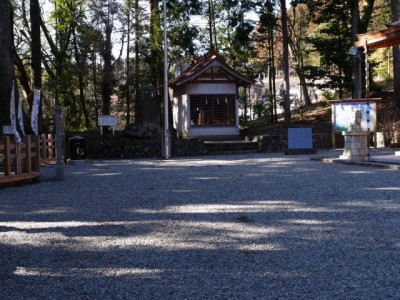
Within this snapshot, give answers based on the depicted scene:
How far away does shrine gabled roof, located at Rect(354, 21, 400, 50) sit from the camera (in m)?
14.5

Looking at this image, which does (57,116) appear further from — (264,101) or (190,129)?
(264,101)

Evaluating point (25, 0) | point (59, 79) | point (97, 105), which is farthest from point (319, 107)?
point (25, 0)

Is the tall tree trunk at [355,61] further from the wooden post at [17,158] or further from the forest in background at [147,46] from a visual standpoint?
the wooden post at [17,158]

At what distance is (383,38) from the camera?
15102 mm

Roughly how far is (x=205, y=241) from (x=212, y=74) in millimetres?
21698

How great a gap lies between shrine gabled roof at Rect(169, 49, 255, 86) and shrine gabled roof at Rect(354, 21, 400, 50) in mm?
10299

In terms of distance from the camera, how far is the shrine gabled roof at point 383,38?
572 inches

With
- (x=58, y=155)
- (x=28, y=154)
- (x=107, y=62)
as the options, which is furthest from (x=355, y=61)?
(x=28, y=154)

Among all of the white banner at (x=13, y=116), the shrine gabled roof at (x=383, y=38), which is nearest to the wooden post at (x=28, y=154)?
the white banner at (x=13, y=116)

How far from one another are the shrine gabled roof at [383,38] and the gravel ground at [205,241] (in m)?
6.23

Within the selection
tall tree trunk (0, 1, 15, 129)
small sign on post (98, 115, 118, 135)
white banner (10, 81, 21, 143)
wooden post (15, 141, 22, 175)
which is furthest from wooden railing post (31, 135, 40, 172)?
small sign on post (98, 115, 118, 135)

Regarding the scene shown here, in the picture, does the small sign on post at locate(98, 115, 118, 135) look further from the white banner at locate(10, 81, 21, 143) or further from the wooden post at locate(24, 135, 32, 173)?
the white banner at locate(10, 81, 21, 143)

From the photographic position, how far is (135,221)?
6.59 metres

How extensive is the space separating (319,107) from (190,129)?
12.7 metres
